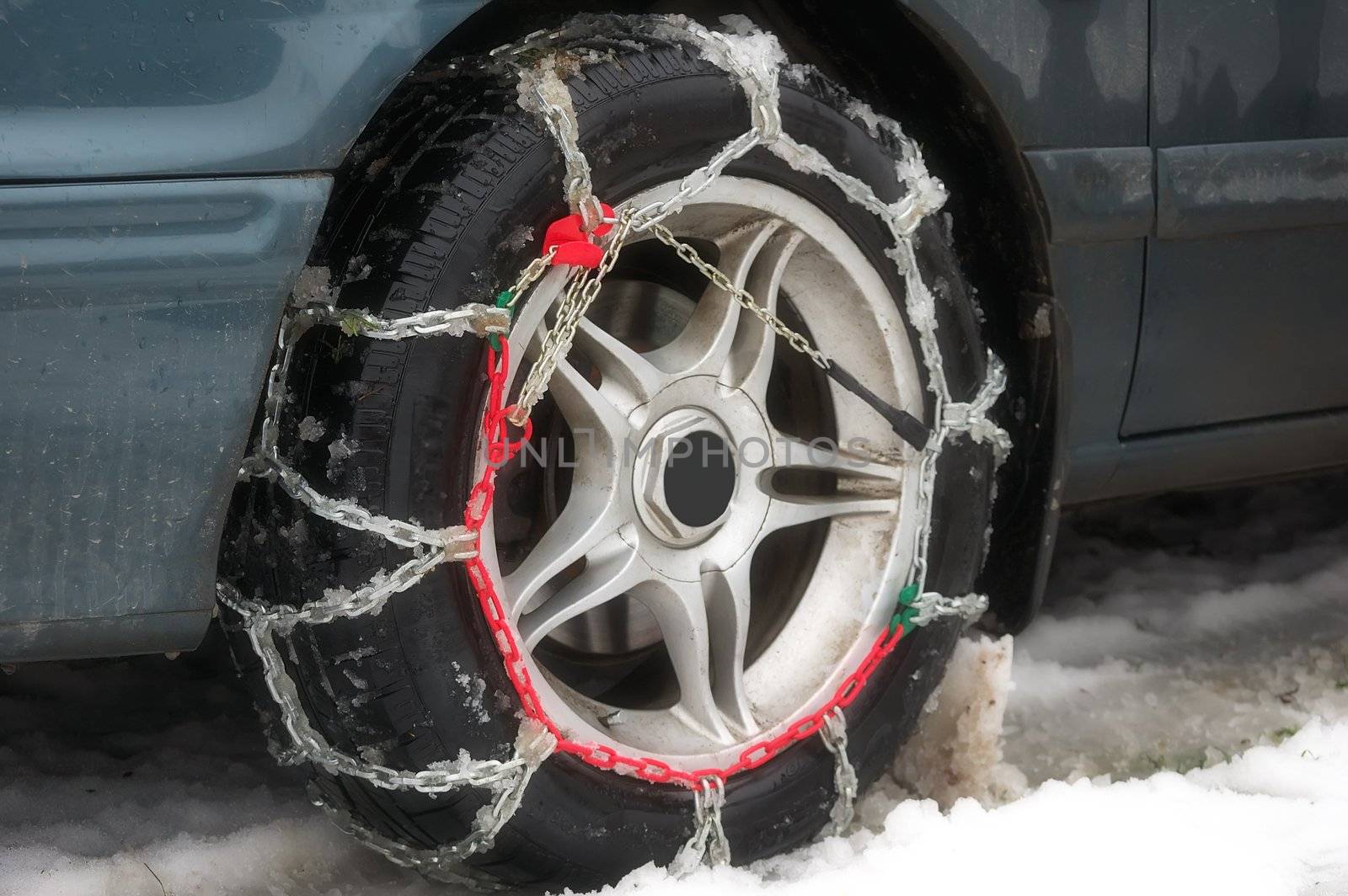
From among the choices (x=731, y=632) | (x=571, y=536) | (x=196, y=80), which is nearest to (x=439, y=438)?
(x=571, y=536)

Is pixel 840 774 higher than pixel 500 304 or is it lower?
lower

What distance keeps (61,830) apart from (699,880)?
790 millimetres

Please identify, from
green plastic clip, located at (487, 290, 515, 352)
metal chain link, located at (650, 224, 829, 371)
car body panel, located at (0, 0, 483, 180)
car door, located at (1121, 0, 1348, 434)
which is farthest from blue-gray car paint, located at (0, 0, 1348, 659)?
car door, located at (1121, 0, 1348, 434)

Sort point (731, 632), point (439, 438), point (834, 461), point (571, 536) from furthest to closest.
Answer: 1. point (834, 461)
2. point (731, 632)
3. point (571, 536)
4. point (439, 438)

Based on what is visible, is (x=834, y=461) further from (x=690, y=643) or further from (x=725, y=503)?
(x=690, y=643)

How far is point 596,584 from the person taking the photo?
1.58 meters

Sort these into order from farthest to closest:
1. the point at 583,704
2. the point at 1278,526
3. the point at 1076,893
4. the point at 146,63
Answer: the point at 1278,526 → the point at 583,704 → the point at 1076,893 → the point at 146,63

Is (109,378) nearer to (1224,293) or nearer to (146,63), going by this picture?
(146,63)

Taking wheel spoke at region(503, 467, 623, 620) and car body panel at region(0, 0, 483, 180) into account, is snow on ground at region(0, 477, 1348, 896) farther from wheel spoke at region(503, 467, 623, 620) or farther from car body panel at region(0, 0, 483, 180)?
car body panel at region(0, 0, 483, 180)

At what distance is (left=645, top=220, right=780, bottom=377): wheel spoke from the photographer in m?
1.63

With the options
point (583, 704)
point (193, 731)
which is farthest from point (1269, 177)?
point (193, 731)

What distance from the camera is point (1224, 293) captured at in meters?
1.90

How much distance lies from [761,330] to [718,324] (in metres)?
0.07

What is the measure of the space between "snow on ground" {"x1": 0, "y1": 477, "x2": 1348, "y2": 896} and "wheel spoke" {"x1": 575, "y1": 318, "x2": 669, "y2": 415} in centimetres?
55
